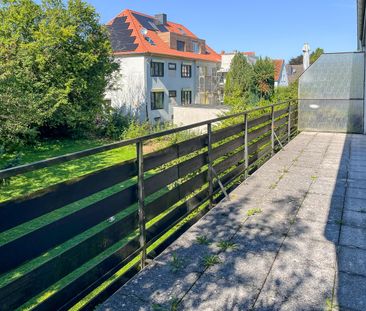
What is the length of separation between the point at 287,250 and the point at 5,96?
875cm

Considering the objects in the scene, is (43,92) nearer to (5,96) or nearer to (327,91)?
(5,96)

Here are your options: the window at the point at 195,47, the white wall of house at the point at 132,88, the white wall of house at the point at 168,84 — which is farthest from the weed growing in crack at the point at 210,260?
the window at the point at 195,47

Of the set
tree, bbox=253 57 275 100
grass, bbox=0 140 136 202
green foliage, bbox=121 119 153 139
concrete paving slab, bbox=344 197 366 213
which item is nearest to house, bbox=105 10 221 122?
green foliage, bbox=121 119 153 139

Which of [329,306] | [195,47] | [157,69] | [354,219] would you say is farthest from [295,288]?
[195,47]

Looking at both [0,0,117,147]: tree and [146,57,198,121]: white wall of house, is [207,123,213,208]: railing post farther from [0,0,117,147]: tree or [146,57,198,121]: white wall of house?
[146,57,198,121]: white wall of house

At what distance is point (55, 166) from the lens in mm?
6848

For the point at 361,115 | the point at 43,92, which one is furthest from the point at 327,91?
the point at 43,92

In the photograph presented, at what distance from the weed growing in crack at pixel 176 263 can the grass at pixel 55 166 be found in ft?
7.82

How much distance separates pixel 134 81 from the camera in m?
23.4

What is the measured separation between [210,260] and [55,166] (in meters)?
5.07

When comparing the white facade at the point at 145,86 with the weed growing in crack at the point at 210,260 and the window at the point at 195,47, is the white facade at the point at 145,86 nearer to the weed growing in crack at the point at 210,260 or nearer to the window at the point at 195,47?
the window at the point at 195,47

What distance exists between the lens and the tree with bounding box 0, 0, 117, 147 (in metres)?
14.5

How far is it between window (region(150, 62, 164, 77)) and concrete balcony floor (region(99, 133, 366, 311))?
66.8 ft

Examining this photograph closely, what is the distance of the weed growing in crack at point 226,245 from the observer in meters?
2.98
